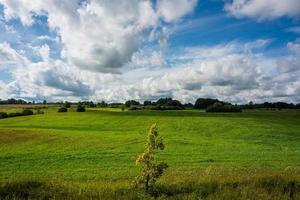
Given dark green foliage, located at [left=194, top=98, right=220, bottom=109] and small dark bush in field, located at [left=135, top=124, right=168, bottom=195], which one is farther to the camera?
dark green foliage, located at [left=194, top=98, right=220, bottom=109]

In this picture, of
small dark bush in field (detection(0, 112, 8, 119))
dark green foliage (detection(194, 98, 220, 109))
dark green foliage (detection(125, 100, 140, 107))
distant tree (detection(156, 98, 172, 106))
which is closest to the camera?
small dark bush in field (detection(0, 112, 8, 119))

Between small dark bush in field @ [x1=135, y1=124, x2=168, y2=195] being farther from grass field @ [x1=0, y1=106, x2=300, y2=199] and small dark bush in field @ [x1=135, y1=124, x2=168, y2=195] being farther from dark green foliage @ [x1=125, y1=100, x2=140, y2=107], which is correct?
dark green foliage @ [x1=125, y1=100, x2=140, y2=107]

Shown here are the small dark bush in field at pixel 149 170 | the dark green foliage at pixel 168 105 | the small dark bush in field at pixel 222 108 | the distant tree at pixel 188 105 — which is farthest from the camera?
the distant tree at pixel 188 105

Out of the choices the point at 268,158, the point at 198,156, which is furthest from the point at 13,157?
the point at 268,158

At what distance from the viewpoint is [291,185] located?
10516mm

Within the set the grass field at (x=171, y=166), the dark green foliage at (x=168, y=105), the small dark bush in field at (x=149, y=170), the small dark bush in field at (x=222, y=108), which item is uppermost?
the dark green foliage at (x=168, y=105)

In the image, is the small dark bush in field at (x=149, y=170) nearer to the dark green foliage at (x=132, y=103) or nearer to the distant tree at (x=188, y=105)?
the dark green foliage at (x=132, y=103)

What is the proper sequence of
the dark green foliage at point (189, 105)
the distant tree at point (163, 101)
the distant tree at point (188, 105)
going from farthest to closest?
the distant tree at point (188, 105)
the distant tree at point (163, 101)
the dark green foliage at point (189, 105)

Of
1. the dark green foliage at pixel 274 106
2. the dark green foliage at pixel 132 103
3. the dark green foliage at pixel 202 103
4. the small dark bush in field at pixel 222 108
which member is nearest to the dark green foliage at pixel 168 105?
the dark green foliage at pixel 202 103

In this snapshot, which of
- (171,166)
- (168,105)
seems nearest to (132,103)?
(168,105)

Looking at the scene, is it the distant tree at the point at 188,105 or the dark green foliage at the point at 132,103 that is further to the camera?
the distant tree at the point at 188,105

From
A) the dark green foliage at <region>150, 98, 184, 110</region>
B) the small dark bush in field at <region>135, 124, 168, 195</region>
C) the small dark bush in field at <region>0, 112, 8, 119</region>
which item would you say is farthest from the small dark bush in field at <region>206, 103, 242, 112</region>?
the small dark bush in field at <region>135, 124, 168, 195</region>

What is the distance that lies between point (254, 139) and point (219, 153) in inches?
800

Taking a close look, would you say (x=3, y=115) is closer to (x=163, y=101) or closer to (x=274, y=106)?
(x=163, y=101)
